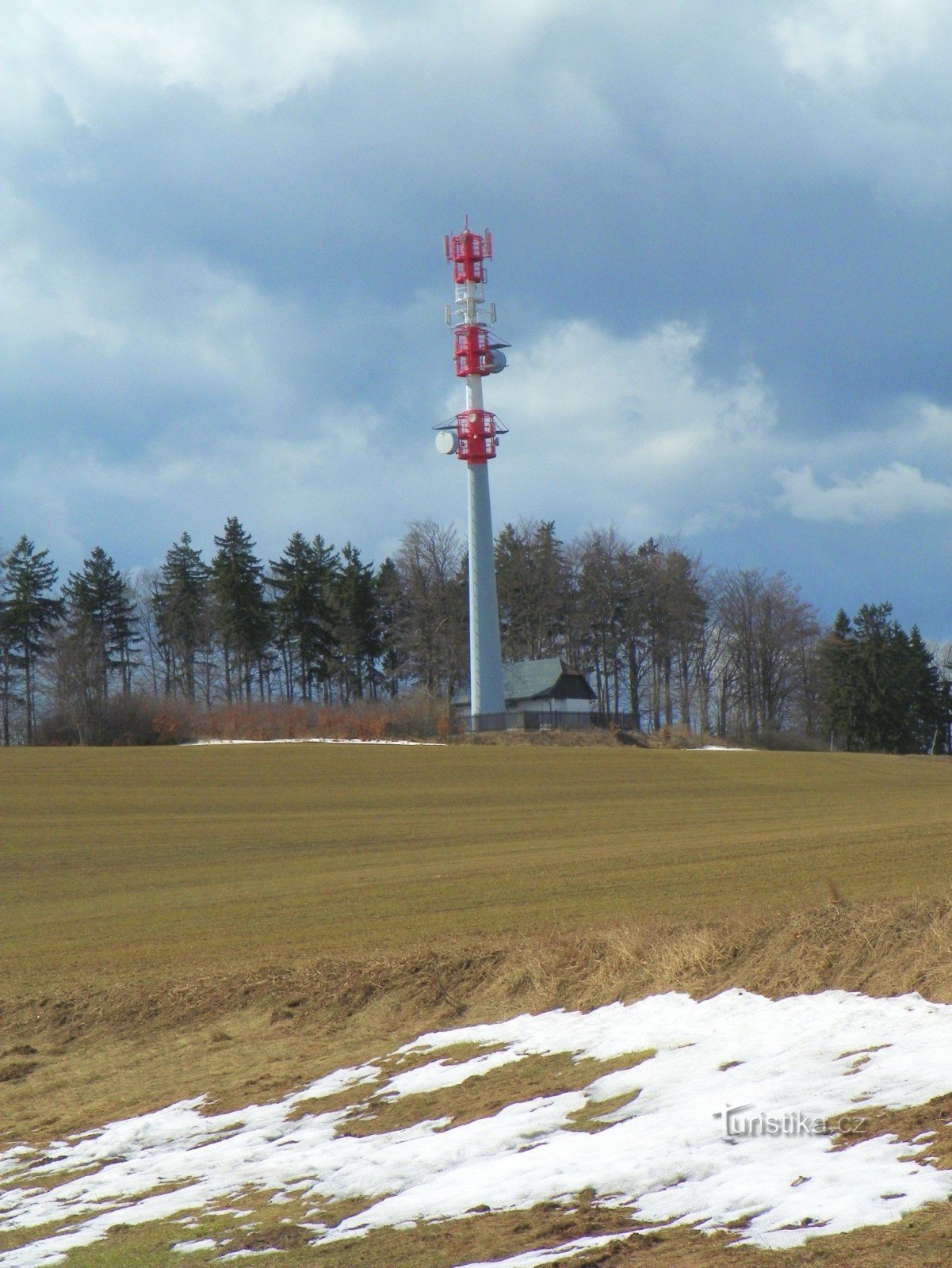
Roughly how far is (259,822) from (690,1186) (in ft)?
114

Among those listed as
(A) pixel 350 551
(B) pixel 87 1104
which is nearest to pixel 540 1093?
(B) pixel 87 1104

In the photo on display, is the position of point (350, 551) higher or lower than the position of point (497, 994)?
higher

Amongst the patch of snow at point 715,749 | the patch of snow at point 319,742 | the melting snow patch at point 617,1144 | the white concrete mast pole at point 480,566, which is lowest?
the patch of snow at point 715,749

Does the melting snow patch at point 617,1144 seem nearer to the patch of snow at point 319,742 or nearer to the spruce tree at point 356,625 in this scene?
the patch of snow at point 319,742

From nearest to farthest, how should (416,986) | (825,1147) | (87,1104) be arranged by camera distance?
(825,1147) → (87,1104) → (416,986)

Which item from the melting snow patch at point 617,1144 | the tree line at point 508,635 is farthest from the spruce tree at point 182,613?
the melting snow patch at point 617,1144

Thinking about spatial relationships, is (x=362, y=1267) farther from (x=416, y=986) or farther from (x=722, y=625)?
(x=722, y=625)

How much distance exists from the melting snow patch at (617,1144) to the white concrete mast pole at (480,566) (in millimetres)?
53967

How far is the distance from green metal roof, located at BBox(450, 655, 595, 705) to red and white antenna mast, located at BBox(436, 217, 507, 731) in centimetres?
1406

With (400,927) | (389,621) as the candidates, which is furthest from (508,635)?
(400,927)

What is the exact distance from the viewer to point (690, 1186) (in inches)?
247

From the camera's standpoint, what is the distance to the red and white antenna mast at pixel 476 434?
2509 inches

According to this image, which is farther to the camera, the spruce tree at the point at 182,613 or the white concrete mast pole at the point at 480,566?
the spruce tree at the point at 182,613

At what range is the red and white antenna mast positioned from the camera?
63.7 metres
